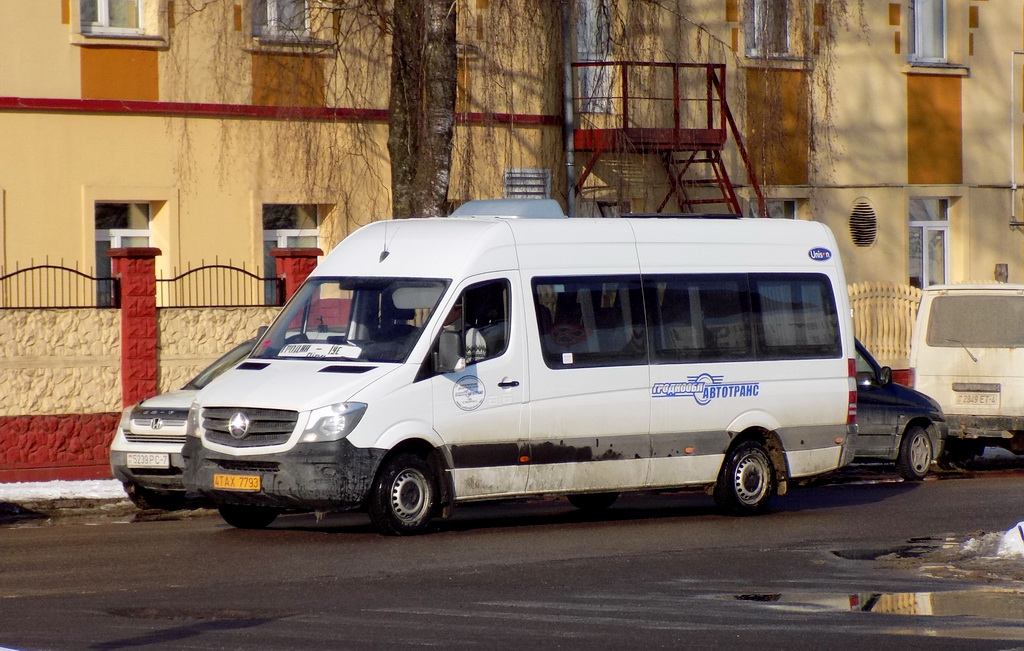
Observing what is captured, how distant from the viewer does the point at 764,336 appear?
15.3m

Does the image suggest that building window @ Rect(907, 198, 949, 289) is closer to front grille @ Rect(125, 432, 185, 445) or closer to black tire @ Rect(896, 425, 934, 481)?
black tire @ Rect(896, 425, 934, 481)

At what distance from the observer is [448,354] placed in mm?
13133

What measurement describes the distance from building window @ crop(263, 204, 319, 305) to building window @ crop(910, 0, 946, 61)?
37.5 ft

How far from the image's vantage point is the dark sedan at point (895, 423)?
18859 millimetres

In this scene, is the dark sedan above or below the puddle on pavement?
above

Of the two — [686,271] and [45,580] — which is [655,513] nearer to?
[686,271]

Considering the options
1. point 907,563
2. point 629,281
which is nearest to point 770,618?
point 907,563

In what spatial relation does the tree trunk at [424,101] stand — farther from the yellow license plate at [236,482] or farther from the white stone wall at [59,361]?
the yellow license plate at [236,482]

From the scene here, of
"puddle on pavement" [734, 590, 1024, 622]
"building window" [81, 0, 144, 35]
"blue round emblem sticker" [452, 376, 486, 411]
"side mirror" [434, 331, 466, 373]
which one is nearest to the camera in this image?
"puddle on pavement" [734, 590, 1024, 622]

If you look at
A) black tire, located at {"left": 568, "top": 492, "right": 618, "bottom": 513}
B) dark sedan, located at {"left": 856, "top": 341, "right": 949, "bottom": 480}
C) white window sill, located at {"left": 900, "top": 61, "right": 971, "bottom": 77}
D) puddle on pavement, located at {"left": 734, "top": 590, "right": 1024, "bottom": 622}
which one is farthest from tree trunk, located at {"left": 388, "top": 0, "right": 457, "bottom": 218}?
white window sill, located at {"left": 900, "top": 61, "right": 971, "bottom": 77}

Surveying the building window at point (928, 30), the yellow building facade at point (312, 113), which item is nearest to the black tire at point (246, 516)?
the yellow building facade at point (312, 113)

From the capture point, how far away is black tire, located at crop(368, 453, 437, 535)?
12852mm

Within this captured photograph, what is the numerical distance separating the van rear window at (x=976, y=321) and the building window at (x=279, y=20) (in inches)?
340

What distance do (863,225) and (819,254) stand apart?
500 inches
